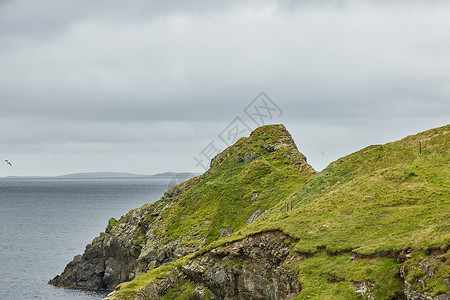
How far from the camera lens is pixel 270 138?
117m

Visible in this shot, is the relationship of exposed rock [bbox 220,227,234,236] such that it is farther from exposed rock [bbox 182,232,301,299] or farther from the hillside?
exposed rock [bbox 182,232,301,299]

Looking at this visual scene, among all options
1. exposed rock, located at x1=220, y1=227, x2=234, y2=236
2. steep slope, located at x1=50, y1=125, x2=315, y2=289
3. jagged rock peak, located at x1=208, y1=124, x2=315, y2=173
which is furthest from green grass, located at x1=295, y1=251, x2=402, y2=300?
jagged rock peak, located at x1=208, y1=124, x2=315, y2=173

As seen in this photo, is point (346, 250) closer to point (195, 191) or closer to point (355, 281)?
point (355, 281)

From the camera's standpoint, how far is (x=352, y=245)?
38.9 meters

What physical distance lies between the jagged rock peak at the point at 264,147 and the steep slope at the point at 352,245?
3772 centimetres

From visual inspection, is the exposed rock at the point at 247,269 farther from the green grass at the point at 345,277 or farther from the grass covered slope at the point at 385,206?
the green grass at the point at 345,277

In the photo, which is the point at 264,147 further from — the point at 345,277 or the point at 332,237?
the point at 345,277

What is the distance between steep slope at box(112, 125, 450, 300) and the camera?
106ft

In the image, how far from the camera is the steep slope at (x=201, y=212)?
269ft

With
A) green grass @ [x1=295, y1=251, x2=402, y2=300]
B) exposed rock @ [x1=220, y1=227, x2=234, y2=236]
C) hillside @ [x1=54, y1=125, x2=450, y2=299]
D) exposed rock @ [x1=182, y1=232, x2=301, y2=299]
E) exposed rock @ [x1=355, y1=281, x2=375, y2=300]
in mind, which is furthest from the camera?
exposed rock @ [x1=220, y1=227, x2=234, y2=236]

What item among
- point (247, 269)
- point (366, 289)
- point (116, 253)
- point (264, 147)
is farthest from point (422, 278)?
point (116, 253)

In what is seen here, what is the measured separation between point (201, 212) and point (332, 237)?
49.8m

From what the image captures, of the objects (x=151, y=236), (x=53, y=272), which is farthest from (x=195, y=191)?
(x=53, y=272)

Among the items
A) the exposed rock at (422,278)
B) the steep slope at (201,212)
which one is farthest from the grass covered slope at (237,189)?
the exposed rock at (422,278)
